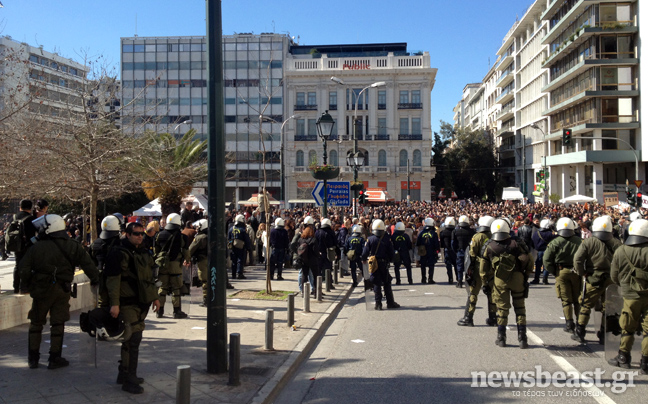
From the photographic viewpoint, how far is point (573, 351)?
7.52 m

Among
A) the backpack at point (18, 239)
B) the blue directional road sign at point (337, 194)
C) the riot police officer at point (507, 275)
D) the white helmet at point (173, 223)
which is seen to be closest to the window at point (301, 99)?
the blue directional road sign at point (337, 194)

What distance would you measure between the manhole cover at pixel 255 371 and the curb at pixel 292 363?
0.48ft

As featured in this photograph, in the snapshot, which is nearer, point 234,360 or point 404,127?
point 234,360

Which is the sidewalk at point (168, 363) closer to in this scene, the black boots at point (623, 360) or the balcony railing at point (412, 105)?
the black boots at point (623, 360)

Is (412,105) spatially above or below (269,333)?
above

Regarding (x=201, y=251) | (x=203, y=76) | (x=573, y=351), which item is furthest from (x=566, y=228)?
(x=203, y=76)

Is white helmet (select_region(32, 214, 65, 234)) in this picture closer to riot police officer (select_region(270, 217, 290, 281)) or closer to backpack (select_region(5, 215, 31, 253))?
backpack (select_region(5, 215, 31, 253))

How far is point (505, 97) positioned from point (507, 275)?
2745 inches

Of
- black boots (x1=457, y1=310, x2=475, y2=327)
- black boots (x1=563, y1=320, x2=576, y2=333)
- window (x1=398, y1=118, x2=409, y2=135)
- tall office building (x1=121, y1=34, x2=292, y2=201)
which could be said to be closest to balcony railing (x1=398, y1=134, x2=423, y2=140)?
window (x1=398, y1=118, x2=409, y2=135)

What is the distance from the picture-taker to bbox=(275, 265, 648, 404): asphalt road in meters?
5.80

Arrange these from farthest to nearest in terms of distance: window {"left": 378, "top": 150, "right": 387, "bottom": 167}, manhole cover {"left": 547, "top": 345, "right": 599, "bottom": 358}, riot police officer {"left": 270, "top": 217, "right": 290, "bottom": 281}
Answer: window {"left": 378, "top": 150, "right": 387, "bottom": 167} → riot police officer {"left": 270, "top": 217, "right": 290, "bottom": 281} → manhole cover {"left": 547, "top": 345, "right": 599, "bottom": 358}

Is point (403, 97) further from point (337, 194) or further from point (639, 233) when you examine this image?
point (639, 233)

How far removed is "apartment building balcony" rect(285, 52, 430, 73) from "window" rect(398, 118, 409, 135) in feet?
19.2

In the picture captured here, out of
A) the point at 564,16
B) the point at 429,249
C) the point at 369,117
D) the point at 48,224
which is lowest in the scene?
the point at 429,249
